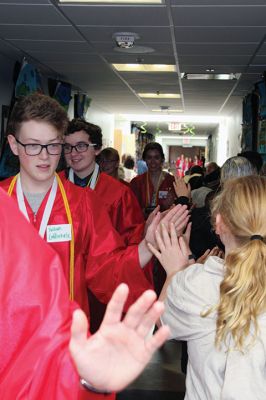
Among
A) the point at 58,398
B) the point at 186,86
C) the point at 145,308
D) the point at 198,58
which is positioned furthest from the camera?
the point at 186,86

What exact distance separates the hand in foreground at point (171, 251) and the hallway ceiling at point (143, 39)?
241 centimetres

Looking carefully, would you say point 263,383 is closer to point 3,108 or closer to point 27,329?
point 27,329

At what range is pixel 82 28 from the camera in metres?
4.95

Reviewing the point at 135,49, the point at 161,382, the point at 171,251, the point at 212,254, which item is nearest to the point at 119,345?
the point at 171,251

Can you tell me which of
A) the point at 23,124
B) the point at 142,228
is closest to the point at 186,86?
the point at 142,228

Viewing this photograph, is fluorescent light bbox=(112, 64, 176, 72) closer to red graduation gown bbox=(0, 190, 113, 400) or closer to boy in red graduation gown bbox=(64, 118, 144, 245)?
boy in red graduation gown bbox=(64, 118, 144, 245)

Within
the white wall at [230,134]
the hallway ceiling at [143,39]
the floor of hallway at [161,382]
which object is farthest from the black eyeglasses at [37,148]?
the white wall at [230,134]

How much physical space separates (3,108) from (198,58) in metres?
2.21

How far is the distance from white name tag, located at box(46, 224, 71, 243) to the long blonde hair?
0.71 meters

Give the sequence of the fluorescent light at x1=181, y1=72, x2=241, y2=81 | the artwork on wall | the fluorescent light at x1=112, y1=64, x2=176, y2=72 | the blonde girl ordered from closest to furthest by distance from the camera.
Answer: the blonde girl < the artwork on wall < the fluorescent light at x1=112, y1=64, x2=176, y2=72 < the fluorescent light at x1=181, y1=72, x2=241, y2=81

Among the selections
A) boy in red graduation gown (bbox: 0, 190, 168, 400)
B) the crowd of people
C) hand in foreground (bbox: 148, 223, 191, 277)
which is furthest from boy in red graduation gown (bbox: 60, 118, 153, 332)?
boy in red graduation gown (bbox: 0, 190, 168, 400)

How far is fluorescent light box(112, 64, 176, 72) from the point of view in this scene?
700 centimetres

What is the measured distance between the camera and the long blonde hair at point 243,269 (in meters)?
1.59

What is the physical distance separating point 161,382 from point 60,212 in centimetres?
219
